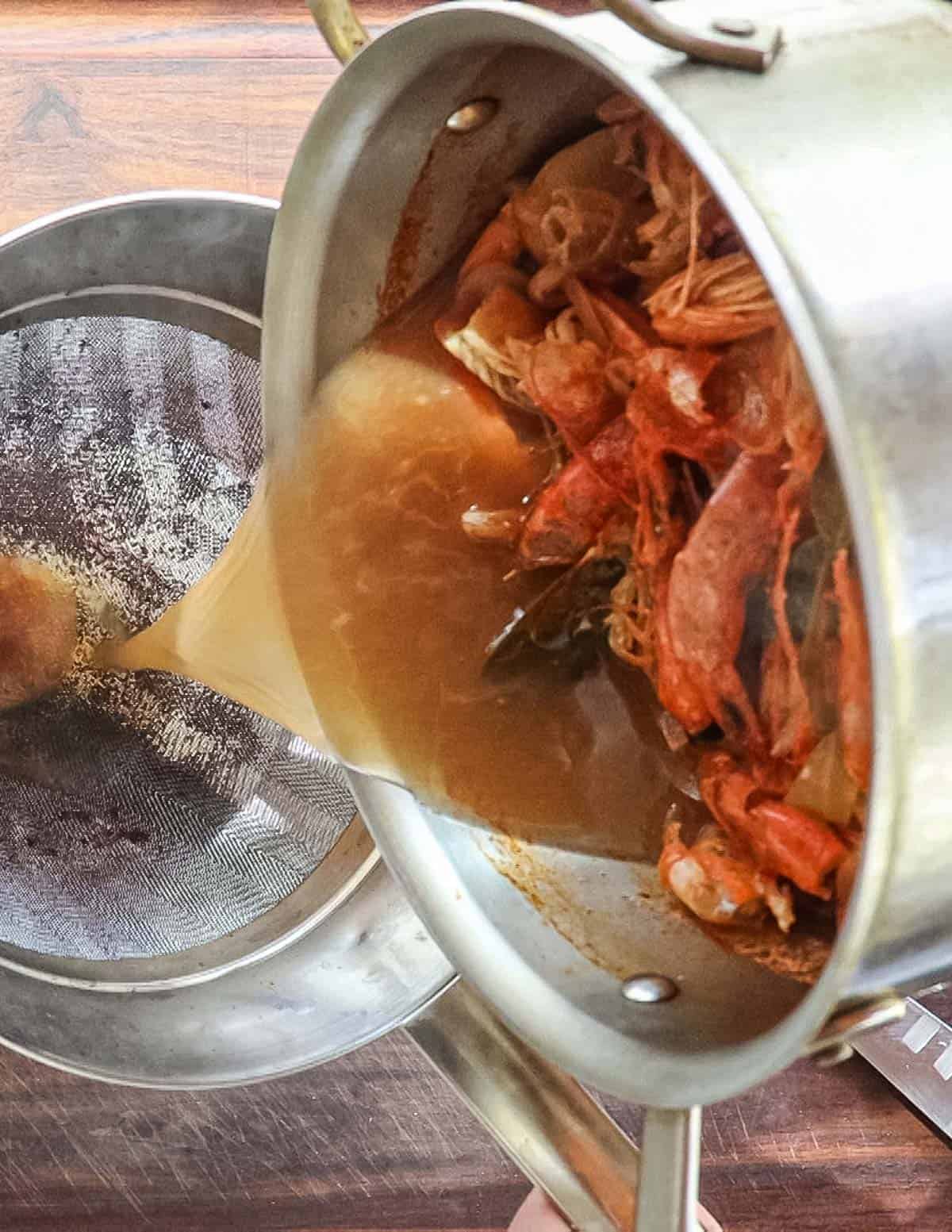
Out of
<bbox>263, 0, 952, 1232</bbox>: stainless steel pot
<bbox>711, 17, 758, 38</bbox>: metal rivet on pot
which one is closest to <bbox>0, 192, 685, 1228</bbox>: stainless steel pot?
<bbox>263, 0, 952, 1232</bbox>: stainless steel pot

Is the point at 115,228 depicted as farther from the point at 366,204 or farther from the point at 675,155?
the point at 675,155

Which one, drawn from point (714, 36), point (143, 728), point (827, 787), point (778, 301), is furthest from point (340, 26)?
point (143, 728)

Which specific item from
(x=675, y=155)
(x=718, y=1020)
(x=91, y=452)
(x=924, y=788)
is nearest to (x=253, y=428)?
(x=91, y=452)

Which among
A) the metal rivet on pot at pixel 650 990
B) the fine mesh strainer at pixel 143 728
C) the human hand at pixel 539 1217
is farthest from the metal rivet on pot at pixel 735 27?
the human hand at pixel 539 1217

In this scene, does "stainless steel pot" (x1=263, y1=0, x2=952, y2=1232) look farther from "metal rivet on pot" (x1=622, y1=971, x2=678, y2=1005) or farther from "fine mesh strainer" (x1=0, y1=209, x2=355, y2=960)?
"fine mesh strainer" (x1=0, y1=209, x2=355, y2=960)

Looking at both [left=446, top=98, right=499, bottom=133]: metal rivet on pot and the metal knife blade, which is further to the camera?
the metal knife blade

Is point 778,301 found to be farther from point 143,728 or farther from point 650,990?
point 143,728
